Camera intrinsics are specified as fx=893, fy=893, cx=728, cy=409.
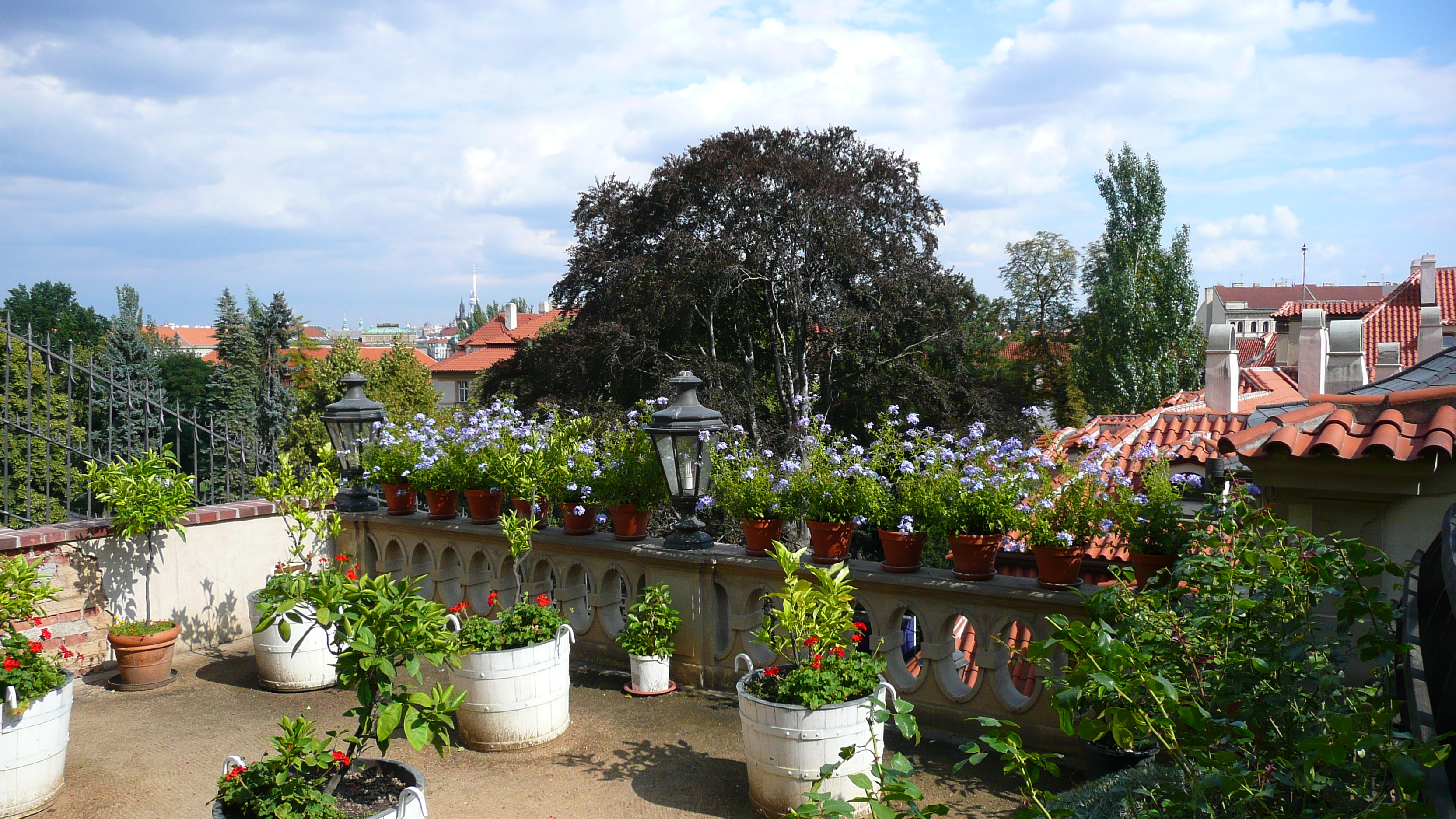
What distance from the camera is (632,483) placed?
5.30m

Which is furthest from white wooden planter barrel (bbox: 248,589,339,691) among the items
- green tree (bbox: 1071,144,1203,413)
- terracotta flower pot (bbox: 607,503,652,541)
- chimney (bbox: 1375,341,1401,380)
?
green tree (bbox: 1071,144,1203,413)

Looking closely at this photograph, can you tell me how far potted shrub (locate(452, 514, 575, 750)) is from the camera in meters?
4.24

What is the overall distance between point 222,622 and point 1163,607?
6.08m

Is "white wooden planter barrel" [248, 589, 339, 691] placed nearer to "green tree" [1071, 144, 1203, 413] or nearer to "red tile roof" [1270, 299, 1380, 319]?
"green tree" [1071, 144, 1203, 413]

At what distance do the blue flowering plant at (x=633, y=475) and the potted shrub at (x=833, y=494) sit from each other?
3.11 ft

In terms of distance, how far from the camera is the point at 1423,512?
9.63 feet

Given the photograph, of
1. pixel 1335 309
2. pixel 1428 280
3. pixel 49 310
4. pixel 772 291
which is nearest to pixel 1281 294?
pixel 1335 309

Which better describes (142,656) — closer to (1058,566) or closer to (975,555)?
(975,555)

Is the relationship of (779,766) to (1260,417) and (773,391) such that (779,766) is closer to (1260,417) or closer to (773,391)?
(1260,417)

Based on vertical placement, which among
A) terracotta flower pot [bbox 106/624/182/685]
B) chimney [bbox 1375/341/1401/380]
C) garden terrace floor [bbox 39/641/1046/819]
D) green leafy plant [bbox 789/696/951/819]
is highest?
chimney [bbox 1375/341/1401/380]

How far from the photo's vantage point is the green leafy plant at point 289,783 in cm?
258

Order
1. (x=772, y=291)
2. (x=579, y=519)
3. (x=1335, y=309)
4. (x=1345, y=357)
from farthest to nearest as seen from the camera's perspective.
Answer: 1. (x=1335, y=309)
2. (x=772, y=291)
3. (x=1345, y=357)
4. (x=579, y=519)

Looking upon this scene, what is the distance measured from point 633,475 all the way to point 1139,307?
29.3 m

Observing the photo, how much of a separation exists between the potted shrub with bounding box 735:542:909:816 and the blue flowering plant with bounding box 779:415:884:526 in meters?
0.66
